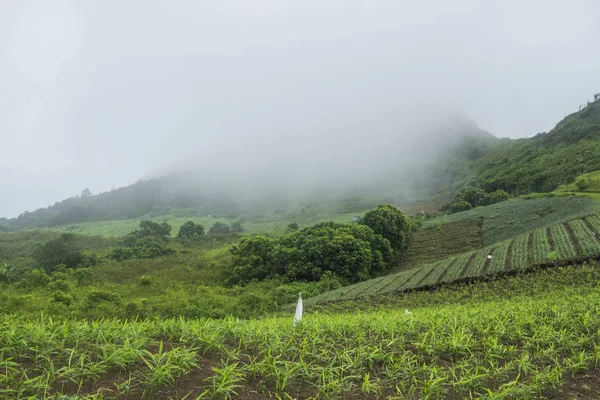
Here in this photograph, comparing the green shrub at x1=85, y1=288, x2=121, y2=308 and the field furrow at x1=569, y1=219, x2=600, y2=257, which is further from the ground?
the green shrub at x1=85, y1=288, x2=121, y2=308

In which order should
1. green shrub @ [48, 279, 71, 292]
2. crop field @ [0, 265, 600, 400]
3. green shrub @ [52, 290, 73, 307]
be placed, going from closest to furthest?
crop field @ [0, 265, 600, 400], green shrub @ [52, 290, 73, 307], green shrub @ [48, 279, 71, 292]

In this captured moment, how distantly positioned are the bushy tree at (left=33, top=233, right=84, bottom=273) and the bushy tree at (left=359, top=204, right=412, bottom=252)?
3485 centimetres

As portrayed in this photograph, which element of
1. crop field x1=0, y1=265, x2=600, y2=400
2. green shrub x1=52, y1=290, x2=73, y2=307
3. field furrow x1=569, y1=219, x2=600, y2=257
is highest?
crop field x1=0, y1=265, x2=600, y2=400

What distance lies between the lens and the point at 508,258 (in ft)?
91.7

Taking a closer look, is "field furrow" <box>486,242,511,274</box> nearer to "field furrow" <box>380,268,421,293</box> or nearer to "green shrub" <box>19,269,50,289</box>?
"field furrow" <box>380,268,421,293</box>

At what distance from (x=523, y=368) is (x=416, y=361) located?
4.35 ft

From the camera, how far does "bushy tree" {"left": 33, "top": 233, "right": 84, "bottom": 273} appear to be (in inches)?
1667

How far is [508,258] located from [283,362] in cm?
2861

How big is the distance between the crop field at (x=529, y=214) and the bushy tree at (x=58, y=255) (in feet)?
156

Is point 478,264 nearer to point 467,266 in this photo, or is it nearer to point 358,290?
point 467,266

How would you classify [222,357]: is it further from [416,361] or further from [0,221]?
[0,221]

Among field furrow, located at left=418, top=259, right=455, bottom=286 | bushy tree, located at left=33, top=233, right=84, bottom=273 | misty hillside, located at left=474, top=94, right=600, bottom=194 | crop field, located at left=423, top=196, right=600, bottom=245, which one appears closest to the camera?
field furrow, located at left=418, top=259, right=455, bottom=286

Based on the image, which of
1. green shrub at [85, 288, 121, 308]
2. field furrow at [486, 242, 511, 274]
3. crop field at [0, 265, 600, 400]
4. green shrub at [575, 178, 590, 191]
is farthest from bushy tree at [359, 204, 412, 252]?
crop field at [0, 265, 600, 400]

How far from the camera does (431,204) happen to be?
95.6 metres
